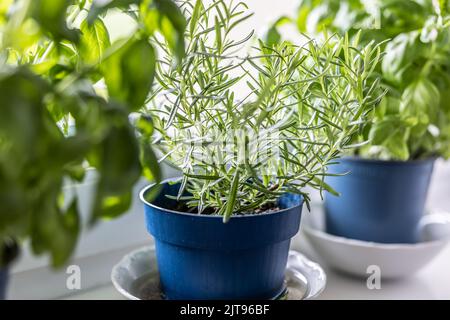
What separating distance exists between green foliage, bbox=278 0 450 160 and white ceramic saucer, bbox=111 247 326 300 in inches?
7.7

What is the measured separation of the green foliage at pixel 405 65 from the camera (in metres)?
0.75

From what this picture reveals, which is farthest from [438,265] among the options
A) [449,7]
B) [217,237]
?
[217,237]

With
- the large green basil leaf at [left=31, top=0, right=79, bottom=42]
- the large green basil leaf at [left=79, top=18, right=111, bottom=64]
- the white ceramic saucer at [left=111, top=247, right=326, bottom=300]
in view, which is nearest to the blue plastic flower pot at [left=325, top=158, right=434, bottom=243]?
the white ceramic saucer at [left=111, top=247, right=326, bottom=300]

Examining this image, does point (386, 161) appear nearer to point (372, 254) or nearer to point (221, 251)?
point (372, 254)

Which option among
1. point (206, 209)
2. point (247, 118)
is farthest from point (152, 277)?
point (247, 118)

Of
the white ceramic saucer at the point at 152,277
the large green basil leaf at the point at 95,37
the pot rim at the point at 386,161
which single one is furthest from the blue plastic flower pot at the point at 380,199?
the large green basil leaf at the point at 95,37

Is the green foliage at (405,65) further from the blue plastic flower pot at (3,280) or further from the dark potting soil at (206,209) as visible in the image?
the blue plastic flower pot at (3,280)

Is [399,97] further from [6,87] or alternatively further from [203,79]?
[6,87]

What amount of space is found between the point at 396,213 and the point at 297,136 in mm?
337

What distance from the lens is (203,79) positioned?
550mm

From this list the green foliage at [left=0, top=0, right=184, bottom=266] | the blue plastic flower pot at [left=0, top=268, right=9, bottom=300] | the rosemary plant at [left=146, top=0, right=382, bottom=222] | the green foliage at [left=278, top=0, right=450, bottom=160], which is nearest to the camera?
the green foliage at [left=0, top=0, right=184, bottom=266]

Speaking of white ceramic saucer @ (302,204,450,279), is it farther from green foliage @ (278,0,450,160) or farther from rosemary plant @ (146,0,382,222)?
rosemary plant @ (146,0,382,222)

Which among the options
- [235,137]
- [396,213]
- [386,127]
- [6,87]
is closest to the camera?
[6,87]

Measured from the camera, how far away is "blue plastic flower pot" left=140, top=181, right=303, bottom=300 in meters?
0.53
